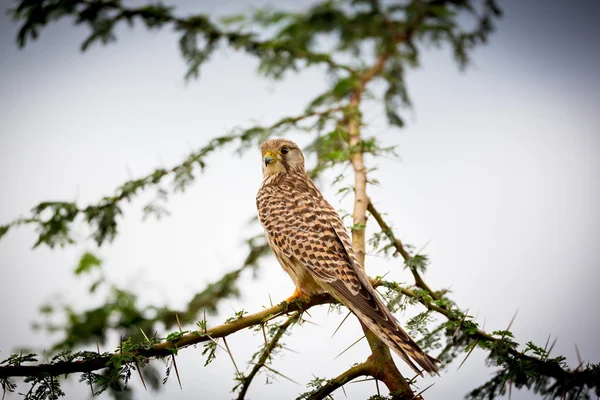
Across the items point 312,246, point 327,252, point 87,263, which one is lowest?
point 327,252

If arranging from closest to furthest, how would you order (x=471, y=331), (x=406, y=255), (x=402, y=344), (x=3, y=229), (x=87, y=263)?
(x=402, y=344) → (x=471, y=331) → (x=406, y=255) → (x=3, y=229) → (x=87, y=263)

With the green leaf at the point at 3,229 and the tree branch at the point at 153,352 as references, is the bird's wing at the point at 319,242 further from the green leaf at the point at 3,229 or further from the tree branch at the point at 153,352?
the green leaf at the point at 3,229

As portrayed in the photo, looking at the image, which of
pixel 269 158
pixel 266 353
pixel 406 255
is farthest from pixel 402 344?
pixel 269 158

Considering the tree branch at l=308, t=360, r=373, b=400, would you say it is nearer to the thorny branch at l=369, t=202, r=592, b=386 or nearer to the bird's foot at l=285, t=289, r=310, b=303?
the thorny branch at l=369, t=202, r=592, b=386

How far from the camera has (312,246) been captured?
13.4 ft

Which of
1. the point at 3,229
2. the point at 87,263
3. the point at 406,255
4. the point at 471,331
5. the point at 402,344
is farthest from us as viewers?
the point at 87,263

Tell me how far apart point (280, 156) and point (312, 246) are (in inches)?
52.4

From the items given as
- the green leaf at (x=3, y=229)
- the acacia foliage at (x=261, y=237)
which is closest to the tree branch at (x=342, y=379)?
the acacia foliage at (x=261, y=237)

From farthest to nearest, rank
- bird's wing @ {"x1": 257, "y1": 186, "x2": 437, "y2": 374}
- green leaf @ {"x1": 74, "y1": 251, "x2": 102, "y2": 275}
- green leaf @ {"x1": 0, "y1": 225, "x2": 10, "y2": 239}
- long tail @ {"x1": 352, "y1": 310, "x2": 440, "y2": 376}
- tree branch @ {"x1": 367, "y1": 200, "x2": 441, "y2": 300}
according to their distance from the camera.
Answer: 1. green leaf @ {"x1": 74, "y1": 251, "x2": 102, "y2": 275}
2. green leaf @ {"x1": 0, "y1": 225, "x2": 10, "y2": 239}
3. tree branch @ {"x1": 367, "y1": 200, "x2": 441, "y2": 300}
4. bird's wing @ {"x1": 257, "y1": 186, "x2": 437, "y2": 374}
5. long tail @ {"x1": 352, "y1": 310, "x2": 440, "y2": 376}

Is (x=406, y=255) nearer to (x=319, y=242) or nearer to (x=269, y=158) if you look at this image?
(x=319, y=242)

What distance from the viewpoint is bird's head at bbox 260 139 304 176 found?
508 centimetres

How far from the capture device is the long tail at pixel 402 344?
281 cm

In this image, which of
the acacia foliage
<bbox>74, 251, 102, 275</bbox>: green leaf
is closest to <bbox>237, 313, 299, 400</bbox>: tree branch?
the acacia foliage

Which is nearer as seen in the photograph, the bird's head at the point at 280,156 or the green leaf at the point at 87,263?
the bird's head at the point at 280,156
